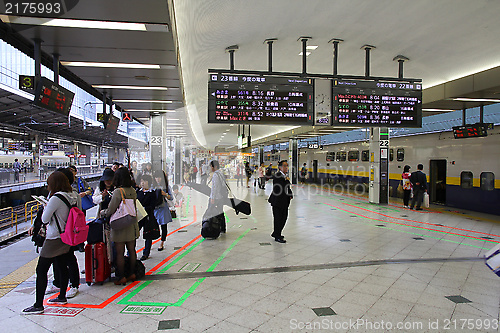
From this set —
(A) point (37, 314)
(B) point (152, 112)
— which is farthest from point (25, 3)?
(B) point (152, 112)

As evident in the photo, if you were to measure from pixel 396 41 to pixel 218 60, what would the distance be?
14.3 ft

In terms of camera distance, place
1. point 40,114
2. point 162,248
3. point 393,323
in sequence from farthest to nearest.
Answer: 1. point 40,114
2. point 162,248
3. point 393,323

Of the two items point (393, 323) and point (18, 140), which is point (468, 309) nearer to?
point (393, 323)

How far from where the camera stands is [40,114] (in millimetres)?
21062

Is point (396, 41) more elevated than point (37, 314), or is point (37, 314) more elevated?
point (396, 41)

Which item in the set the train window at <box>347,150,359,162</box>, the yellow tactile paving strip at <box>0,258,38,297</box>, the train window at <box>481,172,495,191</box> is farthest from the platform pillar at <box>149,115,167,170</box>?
the train window at <box>481,172,495,191</box>

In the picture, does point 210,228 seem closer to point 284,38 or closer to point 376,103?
point 284,38

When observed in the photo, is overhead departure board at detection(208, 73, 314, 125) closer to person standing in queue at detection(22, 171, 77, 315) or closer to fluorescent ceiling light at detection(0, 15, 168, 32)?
fluorescent ceiling light at detection(0, 15, 168, 32)

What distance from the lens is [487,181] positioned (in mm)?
10703

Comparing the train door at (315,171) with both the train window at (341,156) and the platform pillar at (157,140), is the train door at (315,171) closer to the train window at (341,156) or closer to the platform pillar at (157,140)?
the train window at (341,156)

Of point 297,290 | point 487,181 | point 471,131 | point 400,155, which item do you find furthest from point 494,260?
point 400,155

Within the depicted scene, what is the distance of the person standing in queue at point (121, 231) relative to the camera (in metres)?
4.34

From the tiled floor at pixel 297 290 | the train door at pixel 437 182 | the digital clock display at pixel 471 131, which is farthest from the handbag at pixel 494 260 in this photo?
the train door at pixel 437 182

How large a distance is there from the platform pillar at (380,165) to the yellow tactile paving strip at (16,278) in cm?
1232
